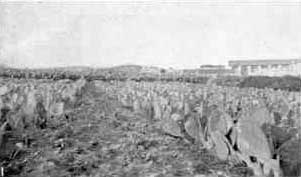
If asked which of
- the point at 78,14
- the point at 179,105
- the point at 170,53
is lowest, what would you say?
the point at 179,105

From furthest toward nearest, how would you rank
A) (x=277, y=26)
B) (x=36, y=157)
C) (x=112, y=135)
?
(x=277, y=26) < (x=112, y=135) < (x=36, y=157)

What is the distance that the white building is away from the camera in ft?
30.7

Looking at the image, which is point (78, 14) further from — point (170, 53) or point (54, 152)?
point (54, 152)

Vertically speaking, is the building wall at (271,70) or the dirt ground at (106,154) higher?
the building wall at (271,70)

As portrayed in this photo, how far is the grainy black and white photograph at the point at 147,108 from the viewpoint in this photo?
3277mm

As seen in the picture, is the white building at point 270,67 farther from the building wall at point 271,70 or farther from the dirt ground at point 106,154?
the dirt ground at point 106,154

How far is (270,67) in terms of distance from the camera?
10883 mm

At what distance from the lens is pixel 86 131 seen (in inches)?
199

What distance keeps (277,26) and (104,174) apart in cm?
427

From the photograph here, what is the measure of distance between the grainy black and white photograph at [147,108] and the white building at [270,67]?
141 centimetres

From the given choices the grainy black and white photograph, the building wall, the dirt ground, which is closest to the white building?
the building wall

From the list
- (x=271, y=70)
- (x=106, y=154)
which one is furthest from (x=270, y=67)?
(x=106, y=154)

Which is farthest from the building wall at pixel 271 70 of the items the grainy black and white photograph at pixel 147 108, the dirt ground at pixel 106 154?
the dirt ground at pixel 106 154

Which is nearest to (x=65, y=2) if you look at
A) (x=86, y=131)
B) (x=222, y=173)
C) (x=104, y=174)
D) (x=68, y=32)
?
(x=68, y=32)
